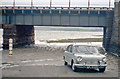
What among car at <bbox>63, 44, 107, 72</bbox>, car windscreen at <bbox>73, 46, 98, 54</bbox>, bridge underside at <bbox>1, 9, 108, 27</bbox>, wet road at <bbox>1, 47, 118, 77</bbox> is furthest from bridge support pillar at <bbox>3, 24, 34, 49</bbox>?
car at <bbox>63, 44, 107, 72</bbox>

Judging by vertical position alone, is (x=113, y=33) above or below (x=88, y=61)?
above

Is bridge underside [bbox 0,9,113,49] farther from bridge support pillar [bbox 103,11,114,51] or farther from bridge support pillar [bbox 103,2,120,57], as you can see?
bridge support pillar [bbox 103,2,120,57]

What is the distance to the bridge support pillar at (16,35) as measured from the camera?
4328 cm

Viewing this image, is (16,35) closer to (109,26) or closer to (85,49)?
(109,26)

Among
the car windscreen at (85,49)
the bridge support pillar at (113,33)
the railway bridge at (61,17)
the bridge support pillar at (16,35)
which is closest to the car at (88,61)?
the car windscreen at (85,49)

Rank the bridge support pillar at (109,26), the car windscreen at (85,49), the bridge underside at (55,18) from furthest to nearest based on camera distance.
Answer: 1. the bridge underside at (55,18)
2. the bridge support pillar at (109,26)
3. the car windscreen at (85,49)

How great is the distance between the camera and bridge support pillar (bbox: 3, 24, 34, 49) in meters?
43.3

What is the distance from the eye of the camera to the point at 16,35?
147ft

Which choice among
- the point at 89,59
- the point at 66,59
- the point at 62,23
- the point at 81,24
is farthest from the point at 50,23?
the point at 89,59

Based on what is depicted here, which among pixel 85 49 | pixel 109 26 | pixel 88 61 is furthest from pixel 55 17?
pixel 88 61

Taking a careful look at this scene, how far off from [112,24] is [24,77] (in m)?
28.8

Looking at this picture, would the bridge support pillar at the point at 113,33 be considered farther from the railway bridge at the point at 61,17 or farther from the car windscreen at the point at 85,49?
the car windscreen at the point at 85,49

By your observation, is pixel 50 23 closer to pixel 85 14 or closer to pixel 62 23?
pixel 62 23

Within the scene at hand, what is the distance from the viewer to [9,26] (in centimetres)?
4297
